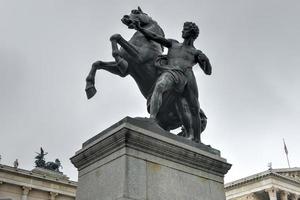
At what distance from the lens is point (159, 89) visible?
27.5ft

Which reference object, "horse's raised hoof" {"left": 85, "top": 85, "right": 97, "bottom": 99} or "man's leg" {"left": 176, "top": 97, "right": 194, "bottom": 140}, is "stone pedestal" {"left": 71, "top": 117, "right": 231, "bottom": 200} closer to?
"man's leg" {"left": 176, "top": 97, "right": 194, "bottom": 140}

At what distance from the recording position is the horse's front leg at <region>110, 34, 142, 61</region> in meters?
8.80

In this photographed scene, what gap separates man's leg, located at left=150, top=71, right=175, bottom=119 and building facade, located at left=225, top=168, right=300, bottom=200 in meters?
49.8

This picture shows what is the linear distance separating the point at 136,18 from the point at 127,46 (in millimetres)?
1130

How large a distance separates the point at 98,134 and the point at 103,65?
1809mm

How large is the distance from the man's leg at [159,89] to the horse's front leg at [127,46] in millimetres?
703

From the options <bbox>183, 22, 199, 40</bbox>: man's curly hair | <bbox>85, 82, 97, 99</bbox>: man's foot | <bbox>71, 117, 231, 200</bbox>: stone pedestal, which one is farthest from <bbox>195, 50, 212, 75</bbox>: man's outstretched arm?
<bbox>85, 82, 97, 99</bbox>: man's foot

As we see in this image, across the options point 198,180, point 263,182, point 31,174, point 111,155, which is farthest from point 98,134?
point 263,182

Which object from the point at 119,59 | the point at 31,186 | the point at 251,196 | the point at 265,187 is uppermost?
the point at 265,187

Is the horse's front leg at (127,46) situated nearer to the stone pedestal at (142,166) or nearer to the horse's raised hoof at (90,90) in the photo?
the horse's raised hoof at (90,90)

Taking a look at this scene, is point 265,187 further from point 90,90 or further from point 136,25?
point 90,90

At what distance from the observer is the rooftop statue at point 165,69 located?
8914mm

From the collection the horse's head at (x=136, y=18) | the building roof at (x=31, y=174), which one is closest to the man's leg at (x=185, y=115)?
the horse's head at (x=136, y=18)

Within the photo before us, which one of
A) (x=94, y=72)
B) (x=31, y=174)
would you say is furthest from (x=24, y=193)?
(x=94, y=72)
